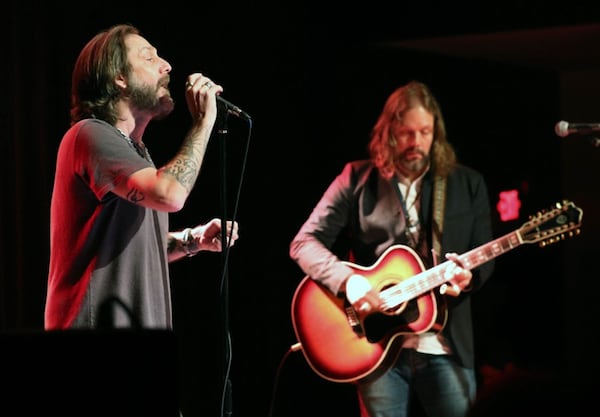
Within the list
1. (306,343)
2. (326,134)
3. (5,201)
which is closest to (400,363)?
(306,343)

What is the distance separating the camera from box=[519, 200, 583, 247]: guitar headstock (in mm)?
4707

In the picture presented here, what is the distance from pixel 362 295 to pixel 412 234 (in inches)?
15.2

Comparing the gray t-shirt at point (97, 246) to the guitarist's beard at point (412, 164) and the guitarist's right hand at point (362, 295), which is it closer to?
the guitarist's right hand at point (362, 295)

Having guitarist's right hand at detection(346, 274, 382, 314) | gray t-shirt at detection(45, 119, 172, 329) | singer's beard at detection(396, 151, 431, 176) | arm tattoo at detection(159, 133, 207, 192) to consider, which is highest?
singer's beard at detection(396, 151, 431, 176)

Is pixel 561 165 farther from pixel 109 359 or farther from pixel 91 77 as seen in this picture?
pixel 109 359

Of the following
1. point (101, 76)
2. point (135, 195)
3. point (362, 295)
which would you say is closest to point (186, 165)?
point (135, 195)

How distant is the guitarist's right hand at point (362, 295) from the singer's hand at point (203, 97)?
183 cm

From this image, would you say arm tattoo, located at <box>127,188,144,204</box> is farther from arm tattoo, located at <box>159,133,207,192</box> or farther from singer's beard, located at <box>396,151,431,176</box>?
singer's beard, located at <box>396,151,431,176</box>

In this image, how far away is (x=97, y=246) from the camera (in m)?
2.94

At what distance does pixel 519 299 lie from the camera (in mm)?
5781

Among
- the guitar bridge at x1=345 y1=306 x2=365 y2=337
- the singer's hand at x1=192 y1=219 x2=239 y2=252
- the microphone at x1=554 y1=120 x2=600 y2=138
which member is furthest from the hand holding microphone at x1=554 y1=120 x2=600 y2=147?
the singer's hand at x1=192 y1=219 x2=239 y2=252

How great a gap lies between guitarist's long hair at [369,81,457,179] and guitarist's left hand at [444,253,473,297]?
1.49ft

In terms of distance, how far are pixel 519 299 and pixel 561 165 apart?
0.87 metres

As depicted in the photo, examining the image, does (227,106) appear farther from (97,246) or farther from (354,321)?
(354,321)
